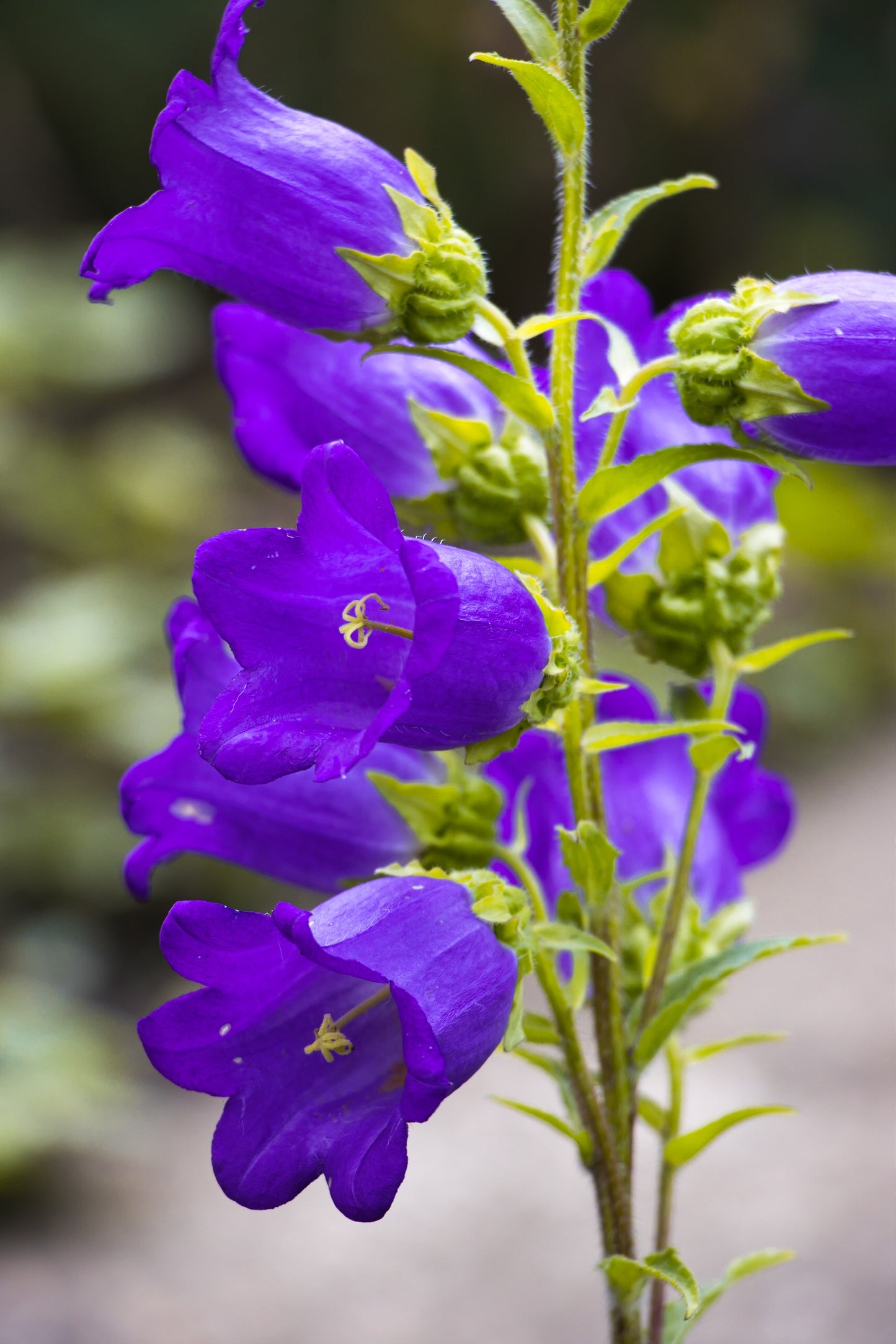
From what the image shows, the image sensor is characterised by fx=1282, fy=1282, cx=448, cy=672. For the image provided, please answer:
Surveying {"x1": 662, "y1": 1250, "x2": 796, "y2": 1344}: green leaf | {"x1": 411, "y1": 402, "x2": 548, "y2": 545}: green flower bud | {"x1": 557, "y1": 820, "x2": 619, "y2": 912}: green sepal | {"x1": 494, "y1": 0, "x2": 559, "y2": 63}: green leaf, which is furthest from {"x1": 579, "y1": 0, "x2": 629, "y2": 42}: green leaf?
{"x1": 662, "y1": 1250, "x2": 796, "y2": 1344}: green leaf

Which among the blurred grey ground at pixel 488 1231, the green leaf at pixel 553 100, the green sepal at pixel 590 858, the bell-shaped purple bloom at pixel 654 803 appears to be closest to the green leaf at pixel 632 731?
the green sepal at pixel 590 858

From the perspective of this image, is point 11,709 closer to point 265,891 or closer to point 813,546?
point 265,891

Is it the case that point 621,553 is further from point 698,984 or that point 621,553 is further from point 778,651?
point 698,984

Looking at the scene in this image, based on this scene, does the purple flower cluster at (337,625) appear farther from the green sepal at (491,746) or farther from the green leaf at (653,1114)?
the green leaf at (653,1114)

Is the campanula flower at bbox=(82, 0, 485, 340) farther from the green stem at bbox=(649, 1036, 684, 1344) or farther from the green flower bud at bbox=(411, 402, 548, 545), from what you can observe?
the green stem at bbox=(649, 1036, 684, 1344)

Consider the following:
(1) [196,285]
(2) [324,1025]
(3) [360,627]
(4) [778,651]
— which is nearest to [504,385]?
(3) [360,627]
